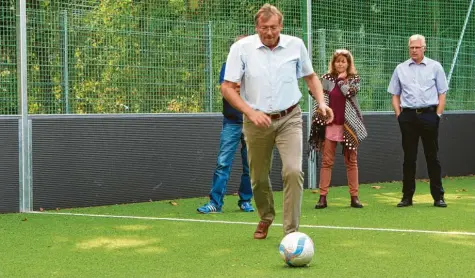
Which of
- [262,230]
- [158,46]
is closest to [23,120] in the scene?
[158,46]

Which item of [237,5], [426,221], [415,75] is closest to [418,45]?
[415,75]

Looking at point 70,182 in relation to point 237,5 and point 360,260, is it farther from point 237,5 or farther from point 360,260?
point 360,260

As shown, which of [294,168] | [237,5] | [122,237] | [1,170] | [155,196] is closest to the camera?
[294,168]

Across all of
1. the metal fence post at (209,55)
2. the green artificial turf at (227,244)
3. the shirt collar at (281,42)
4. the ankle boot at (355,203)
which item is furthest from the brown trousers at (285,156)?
the metal fence post at (209,55)

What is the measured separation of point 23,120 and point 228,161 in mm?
2456

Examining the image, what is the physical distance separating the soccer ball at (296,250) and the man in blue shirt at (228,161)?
3740 millimetres

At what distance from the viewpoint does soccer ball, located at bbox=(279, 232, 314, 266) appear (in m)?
6.79

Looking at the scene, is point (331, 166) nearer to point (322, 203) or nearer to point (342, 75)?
point (322, 203)

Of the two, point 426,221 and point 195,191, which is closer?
point 426,221

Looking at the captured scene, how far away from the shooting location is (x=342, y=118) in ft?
37.4

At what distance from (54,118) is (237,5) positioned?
11.5 feet

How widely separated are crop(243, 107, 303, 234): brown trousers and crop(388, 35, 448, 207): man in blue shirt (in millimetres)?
3439

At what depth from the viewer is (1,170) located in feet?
36.5

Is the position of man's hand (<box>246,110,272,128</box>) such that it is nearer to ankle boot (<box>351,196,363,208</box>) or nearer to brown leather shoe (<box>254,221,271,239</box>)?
brown leather shoe (<box>254,221,271,239</box>)
